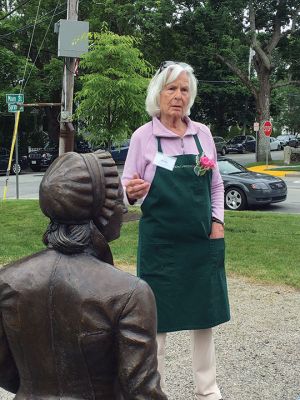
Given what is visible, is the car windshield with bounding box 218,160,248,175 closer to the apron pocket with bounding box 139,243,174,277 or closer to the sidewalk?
the sidewalk

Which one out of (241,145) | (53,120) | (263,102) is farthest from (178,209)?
(241,145)

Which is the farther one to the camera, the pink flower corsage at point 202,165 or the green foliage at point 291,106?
the green foliage at point 291,106

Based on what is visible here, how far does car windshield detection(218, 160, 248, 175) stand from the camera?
13.7 metres

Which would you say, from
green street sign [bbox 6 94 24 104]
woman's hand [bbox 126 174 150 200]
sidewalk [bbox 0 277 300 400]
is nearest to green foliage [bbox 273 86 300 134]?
green street sign [bbox 6 94 24 104]

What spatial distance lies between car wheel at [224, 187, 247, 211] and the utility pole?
406cm

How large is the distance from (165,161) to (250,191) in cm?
1045

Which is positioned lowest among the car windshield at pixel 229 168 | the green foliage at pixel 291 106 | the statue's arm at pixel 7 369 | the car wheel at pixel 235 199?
the car wheel at pixel 235 199

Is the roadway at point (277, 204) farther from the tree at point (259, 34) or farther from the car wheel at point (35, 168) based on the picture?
the tree at point (259, 34)

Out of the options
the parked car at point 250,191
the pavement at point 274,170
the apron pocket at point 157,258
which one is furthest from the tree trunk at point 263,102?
the apron pocket at point 157,258

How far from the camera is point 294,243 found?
25.5ft

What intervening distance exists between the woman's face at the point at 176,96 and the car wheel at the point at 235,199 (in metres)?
10.4

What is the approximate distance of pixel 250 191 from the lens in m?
12.8

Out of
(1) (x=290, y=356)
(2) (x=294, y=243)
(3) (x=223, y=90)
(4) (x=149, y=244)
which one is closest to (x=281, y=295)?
(1) (x=290, y=356)

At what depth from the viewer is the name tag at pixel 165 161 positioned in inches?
104
